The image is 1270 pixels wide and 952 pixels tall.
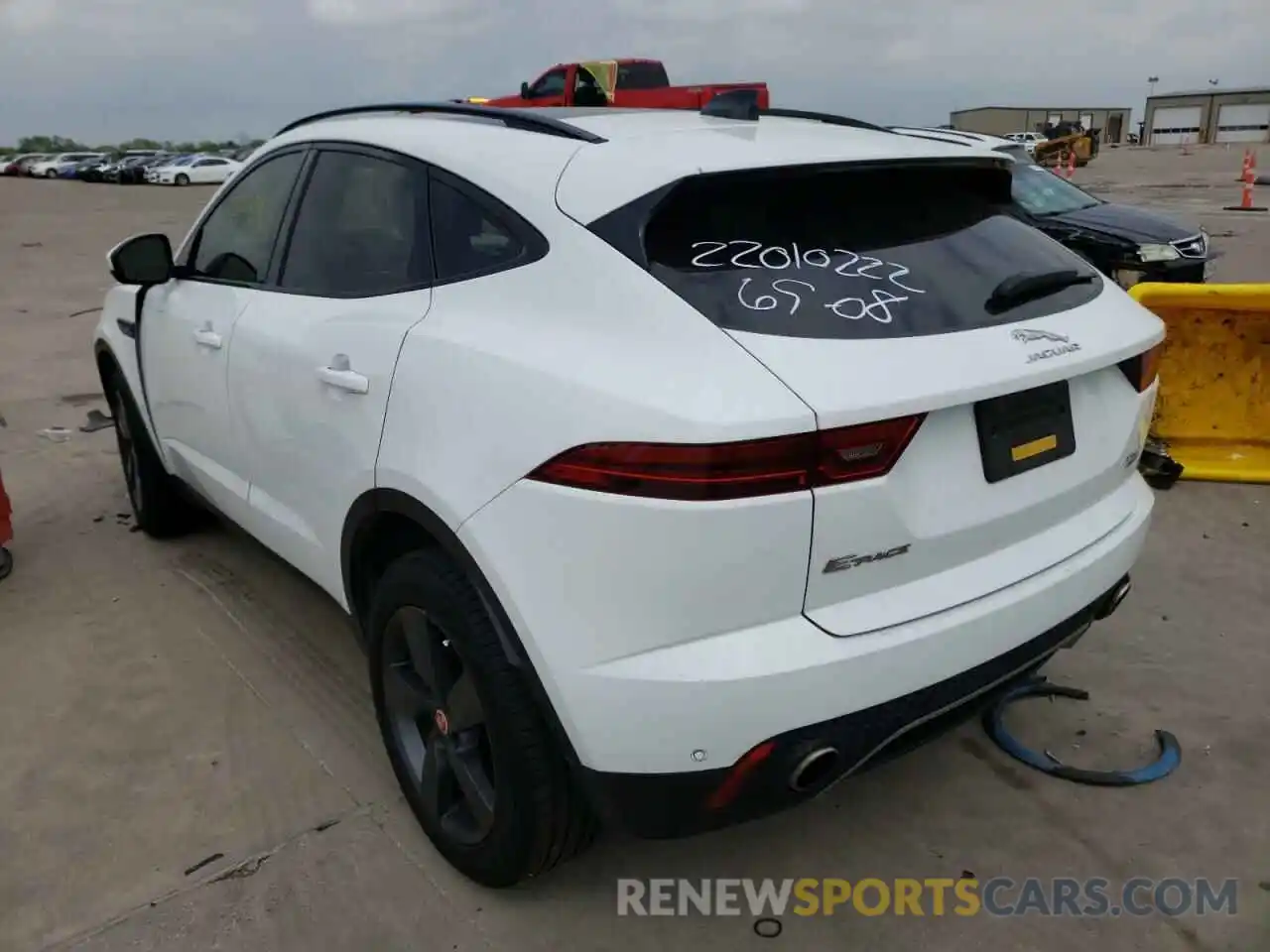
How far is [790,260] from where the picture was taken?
6.89 feet

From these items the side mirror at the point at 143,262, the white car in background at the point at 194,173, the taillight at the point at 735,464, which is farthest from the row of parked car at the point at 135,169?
the taillight at the point at 735,464

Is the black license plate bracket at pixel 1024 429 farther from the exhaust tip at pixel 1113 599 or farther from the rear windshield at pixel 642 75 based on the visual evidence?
the rear windshield at pixel 642 75

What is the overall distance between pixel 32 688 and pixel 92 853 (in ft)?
3.50

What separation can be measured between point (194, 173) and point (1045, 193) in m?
36.7

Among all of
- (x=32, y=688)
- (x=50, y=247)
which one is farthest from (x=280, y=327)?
(x=50, y=247)

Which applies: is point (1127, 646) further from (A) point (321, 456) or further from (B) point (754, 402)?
(A) point (321, 456)

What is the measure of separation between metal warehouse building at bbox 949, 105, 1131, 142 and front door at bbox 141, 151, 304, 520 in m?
78.4

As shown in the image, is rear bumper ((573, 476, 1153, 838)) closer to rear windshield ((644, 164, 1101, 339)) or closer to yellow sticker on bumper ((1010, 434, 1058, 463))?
yellow sticker on bumper ((1010, 434, 1058, 463))

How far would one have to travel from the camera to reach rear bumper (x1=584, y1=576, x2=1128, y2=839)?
1.94 m

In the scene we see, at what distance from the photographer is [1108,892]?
2.53 m

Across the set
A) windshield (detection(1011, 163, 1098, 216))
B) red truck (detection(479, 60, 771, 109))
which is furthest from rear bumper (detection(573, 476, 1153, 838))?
red truck (detection(479, 60, 771, 109))

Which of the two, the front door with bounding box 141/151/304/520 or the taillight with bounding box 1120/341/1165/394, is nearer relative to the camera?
the taillight with bounding box 1120/341/1165/394

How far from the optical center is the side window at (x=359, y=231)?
2.62 m

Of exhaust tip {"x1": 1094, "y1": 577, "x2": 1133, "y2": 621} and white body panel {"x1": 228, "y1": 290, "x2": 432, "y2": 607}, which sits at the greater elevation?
white body panel {"x1": 228, "y1": 290, "x2": 432, "y2": 607}
